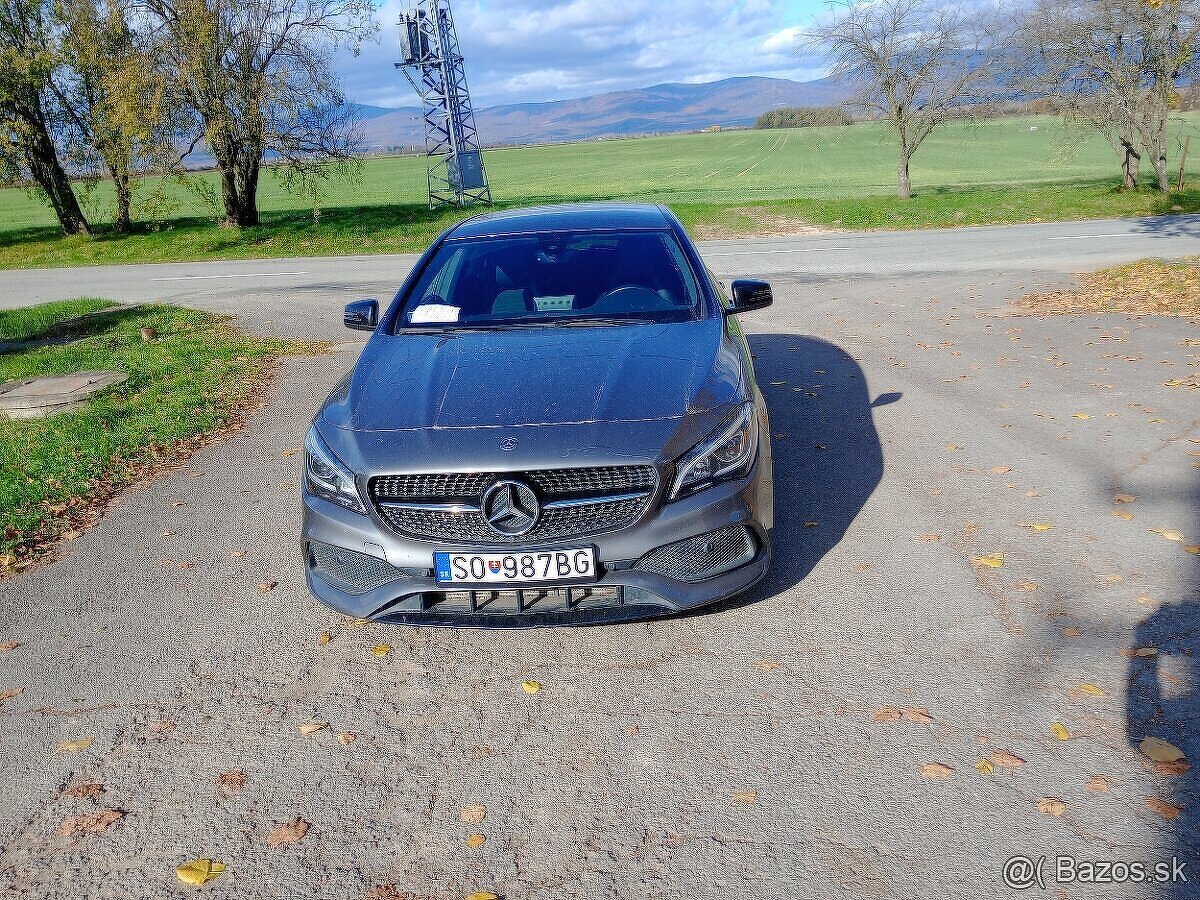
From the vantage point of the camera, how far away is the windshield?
507cm

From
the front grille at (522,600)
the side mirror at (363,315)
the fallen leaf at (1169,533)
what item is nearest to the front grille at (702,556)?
the front grille at (522,600)

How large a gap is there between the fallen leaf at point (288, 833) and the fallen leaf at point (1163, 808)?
101 inches

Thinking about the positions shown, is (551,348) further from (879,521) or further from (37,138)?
(37,138)

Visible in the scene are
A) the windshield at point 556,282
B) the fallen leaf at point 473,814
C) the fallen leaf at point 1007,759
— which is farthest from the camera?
the windshield at point 556,282

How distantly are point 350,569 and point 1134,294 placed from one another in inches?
445

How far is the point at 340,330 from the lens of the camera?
1270 centimetres

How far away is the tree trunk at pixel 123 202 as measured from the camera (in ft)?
83.4

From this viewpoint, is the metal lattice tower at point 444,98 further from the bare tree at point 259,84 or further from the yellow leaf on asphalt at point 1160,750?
the yellow leaf on asphalt at point 1160,750

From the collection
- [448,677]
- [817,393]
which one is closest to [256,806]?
[448,677]

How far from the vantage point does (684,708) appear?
11.6 ft

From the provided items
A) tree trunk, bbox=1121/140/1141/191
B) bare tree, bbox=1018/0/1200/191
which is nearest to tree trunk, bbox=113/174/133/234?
bare tree, bbox=1018/0/1200/191

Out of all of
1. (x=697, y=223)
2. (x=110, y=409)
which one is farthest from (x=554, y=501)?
(x=697, y=223)

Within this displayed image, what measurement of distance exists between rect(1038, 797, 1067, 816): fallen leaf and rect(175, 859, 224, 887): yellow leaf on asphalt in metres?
2.47

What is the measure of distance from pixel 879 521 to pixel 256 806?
3474 mm
